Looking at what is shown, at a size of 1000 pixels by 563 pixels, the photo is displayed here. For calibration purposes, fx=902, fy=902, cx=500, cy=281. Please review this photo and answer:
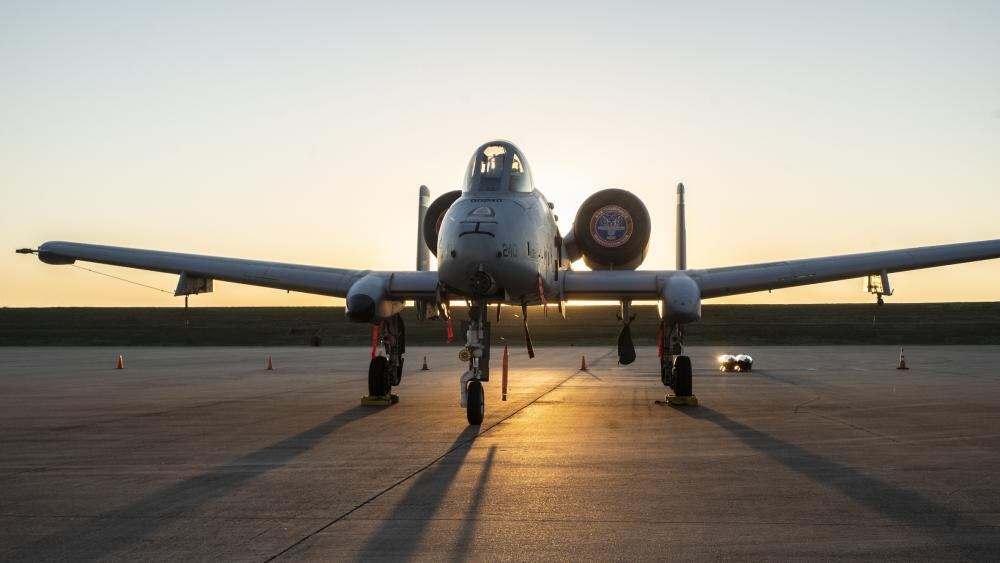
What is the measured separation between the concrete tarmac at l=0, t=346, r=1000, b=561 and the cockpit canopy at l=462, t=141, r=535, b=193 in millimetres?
4196

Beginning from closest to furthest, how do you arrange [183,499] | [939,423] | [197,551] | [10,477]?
1. [197,551]
2. [183,499]
3. [10,477]
4. [939,423]

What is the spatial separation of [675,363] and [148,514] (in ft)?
44.0

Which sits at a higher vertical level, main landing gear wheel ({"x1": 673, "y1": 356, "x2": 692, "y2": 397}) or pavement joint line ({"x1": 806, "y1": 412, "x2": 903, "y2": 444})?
main landing gear wheel ({"x1": 673, "y1": 356, "x2": 692, "y2": 397})

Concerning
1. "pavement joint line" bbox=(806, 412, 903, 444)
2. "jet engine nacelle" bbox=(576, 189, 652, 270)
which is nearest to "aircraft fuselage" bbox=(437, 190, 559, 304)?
"jet engine nacelle" bbox=(576, 189, 652, 270)

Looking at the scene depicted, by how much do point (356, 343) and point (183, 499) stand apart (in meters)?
62.3

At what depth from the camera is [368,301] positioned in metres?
17.5

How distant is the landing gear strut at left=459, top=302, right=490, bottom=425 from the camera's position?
15.1 m

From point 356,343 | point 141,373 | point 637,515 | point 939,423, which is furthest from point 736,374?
point 356,343

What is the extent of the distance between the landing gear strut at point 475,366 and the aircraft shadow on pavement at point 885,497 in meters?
4.35

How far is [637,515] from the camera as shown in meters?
8.05

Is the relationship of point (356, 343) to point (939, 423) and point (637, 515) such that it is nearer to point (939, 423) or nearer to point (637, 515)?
point (939, 423)

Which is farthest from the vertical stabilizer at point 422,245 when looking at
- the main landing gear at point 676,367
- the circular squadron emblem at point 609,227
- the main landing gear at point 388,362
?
the main landing gear at point 676,367

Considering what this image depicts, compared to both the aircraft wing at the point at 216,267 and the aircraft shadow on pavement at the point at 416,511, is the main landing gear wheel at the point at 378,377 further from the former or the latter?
the aircraft shadow on pavement at the point at 416,511

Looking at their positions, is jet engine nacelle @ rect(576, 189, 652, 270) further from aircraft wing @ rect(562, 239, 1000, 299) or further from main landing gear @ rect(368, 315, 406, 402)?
main landing gear @ rect(368, 315, 406, 402)
